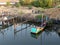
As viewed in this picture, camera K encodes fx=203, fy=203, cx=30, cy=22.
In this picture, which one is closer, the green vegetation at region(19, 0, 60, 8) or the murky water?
the murky water

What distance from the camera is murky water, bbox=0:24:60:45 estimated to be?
2134 cm

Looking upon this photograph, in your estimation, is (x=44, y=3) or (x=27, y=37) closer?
(x=27, y=37)

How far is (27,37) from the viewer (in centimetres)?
2286

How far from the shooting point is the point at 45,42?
21516mm

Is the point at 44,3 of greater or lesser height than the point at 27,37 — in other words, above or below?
above

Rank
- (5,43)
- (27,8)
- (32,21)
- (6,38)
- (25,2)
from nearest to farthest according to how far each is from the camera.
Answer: (5,43), (6,38), (32,21), (27,8), (25,2)

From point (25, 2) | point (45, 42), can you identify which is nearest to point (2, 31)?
point (45, 42)

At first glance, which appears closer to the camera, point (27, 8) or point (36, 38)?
point (36, 38)

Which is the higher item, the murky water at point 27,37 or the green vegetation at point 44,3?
the green vegetation at point 44,3

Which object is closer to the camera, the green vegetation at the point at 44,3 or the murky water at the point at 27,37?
the murky water at the point at 27,37

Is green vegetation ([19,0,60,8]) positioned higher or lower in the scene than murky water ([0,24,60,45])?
higher

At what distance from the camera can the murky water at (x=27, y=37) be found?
840 inches

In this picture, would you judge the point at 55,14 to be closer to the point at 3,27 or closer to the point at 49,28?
the point at 49,28

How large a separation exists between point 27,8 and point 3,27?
8.20m
